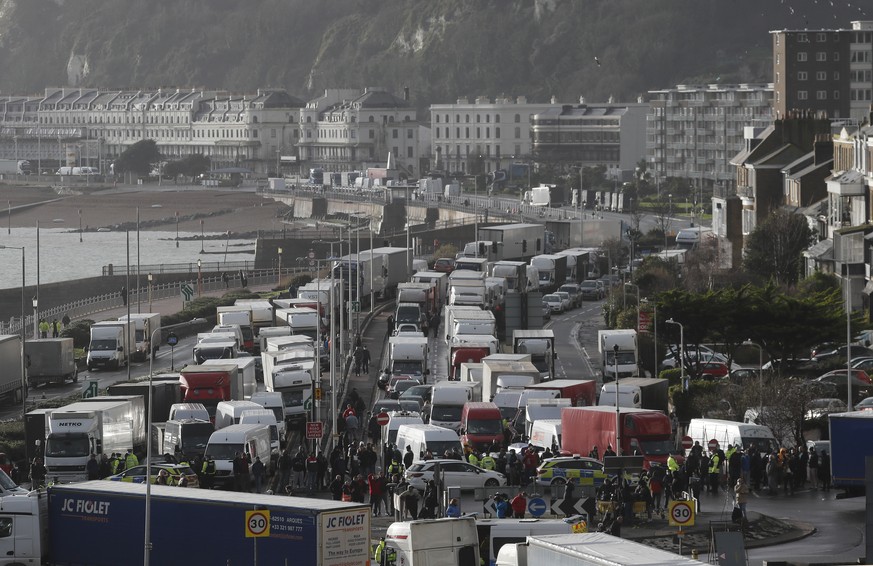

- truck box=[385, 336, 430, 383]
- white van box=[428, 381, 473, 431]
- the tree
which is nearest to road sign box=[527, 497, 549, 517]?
white van box=[428, 381, 473, 431]

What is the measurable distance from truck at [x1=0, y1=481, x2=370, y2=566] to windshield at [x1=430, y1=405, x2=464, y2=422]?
1432cm

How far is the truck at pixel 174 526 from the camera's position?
838 inches

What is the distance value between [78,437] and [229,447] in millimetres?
3152

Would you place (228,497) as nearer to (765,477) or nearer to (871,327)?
(765,477)

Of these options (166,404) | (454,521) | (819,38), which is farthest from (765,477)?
(819,38)

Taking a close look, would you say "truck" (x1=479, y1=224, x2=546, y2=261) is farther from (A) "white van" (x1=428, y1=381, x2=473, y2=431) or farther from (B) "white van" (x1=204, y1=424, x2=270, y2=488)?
(B) "white van" (x1=204, y1=424, x2=270, y2=488)

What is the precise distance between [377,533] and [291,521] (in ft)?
17.9

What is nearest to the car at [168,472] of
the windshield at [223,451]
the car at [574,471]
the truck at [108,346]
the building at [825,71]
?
the windshield at [223,451]

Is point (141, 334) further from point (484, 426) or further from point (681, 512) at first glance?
point (681, 512)

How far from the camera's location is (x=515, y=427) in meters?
37.3

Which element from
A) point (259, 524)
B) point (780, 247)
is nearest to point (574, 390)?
point (259, 524)

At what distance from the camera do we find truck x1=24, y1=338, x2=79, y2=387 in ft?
158

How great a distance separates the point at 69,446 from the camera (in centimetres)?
3281

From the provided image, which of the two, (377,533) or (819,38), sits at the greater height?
(819,38)
